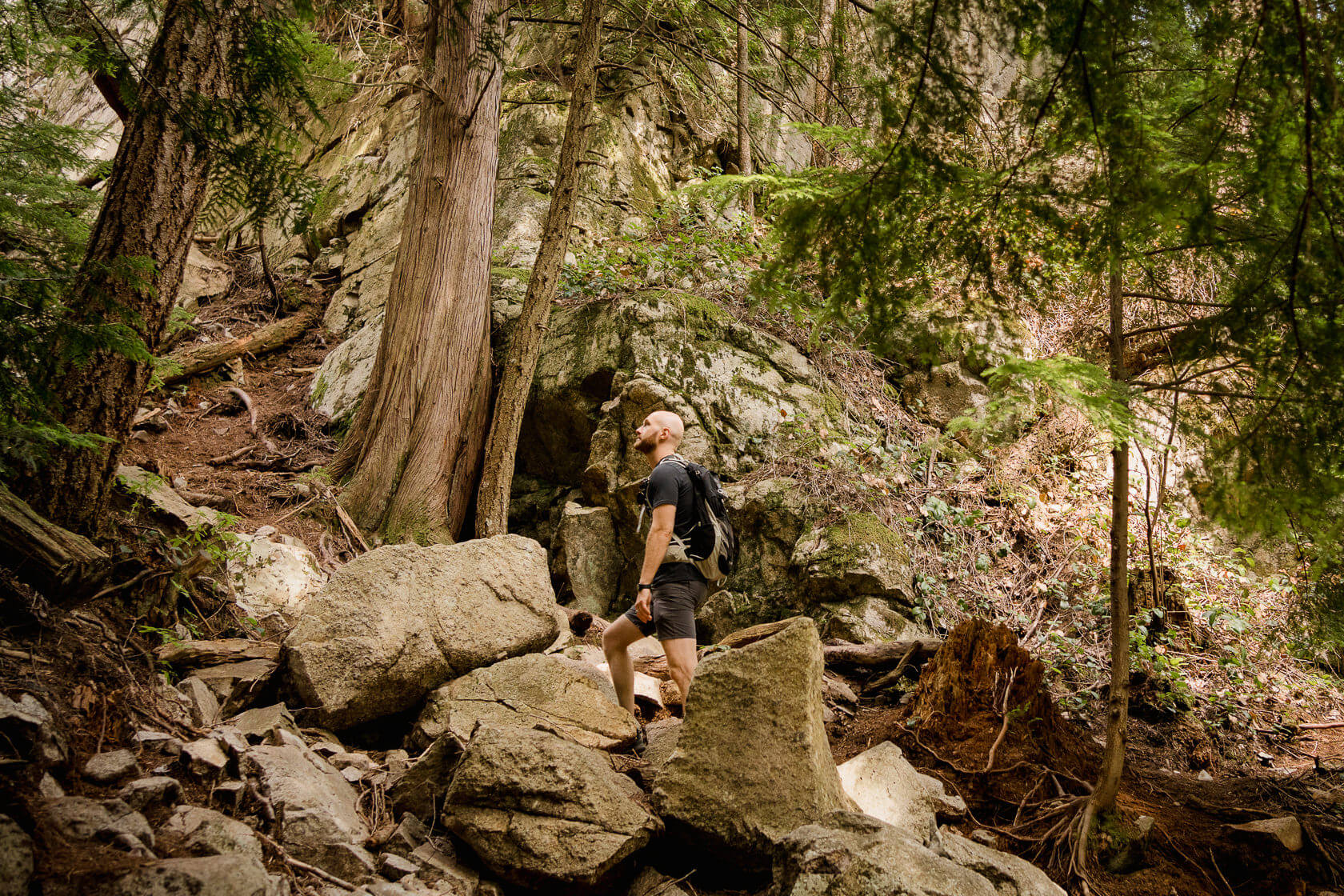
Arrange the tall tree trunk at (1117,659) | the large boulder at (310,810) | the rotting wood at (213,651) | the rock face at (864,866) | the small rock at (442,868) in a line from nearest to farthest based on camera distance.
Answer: the rock face at (864,866) < the large boulder at (310,810) < the small rock at (442,868) < the tall tree trunk at (1117,659) < the rotting wood at (213,651)

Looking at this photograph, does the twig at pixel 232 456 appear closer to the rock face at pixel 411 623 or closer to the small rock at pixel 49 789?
the rock face at pixel 411 623

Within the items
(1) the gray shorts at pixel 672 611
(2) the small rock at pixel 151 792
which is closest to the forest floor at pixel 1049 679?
(2) the small rock at pixel 151 792

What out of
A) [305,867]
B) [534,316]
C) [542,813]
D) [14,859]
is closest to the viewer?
[14,859]

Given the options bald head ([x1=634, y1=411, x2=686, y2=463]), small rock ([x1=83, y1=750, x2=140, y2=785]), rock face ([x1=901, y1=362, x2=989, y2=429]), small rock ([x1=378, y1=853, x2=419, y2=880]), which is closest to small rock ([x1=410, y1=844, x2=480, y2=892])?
small rock ([x1=378, y1=853, x2=419, y2=880])

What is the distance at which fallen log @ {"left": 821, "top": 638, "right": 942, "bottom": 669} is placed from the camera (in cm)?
583

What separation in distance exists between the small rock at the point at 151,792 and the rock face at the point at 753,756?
2026 millimetres

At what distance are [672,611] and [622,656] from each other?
483 millimetres

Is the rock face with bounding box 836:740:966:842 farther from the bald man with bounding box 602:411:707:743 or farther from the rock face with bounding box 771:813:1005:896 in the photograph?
the bald man with bounding box 602:411:707:743

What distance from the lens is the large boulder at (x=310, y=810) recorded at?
2.94 m

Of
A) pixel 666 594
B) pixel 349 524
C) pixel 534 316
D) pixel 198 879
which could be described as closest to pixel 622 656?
pixel 666 594

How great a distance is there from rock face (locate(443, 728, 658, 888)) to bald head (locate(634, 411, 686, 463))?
2.11 m

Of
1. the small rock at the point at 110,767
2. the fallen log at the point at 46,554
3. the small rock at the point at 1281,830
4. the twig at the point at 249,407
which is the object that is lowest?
the small rock at the point at 110,767

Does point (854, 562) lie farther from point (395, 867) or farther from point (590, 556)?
point (395, 867)

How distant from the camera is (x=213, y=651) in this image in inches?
172
